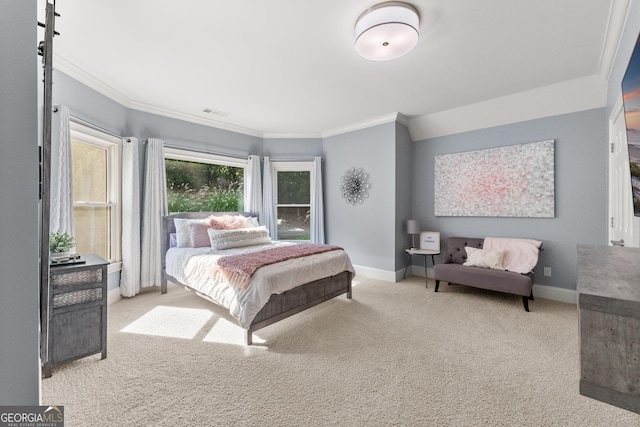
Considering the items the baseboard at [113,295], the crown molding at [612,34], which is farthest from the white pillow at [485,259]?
the baseboard at [113,295]

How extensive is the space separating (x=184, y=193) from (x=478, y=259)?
4.59 metres

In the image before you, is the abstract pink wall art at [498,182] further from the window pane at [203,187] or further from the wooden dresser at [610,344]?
the wooden dresser at [610,344]

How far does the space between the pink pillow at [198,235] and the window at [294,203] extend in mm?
1767

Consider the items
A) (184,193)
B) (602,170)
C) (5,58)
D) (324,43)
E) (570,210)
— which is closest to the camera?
(5,58)

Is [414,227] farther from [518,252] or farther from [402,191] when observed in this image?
[518,252]

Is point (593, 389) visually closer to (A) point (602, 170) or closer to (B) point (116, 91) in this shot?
(A) point (602, 170)

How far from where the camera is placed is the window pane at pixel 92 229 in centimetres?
314

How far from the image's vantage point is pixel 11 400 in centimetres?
90

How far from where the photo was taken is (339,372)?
6.54 feet

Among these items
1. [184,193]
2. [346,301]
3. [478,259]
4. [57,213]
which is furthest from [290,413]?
[184,193]

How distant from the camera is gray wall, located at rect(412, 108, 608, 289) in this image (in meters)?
3.22

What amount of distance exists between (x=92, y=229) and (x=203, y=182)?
5.66 feet

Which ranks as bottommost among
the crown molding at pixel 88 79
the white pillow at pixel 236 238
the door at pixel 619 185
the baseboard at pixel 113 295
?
the baseboard at pixel 113 295

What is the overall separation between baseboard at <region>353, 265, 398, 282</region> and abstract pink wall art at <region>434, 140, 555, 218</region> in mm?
1306
